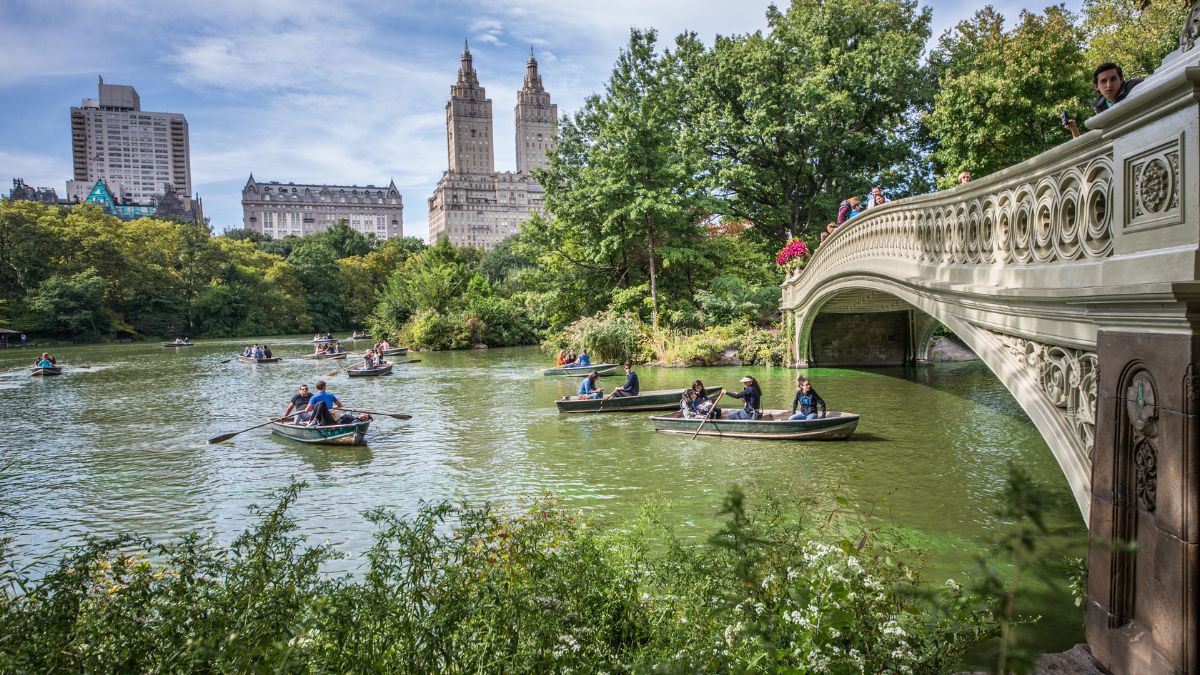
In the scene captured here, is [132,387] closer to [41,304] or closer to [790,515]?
[790,515]

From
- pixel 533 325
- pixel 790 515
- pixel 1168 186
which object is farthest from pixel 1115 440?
pixel 533 325

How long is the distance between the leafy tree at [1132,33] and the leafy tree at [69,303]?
6335 centimetres

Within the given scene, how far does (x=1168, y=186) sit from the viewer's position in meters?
4.01

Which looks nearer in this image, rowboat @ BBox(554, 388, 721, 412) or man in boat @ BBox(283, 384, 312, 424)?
man in boat @ BBox(283, 384, 312, 424)

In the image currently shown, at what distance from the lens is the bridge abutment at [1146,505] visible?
12.5 feet

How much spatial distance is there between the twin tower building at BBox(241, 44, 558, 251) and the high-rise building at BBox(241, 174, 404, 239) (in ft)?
0.74

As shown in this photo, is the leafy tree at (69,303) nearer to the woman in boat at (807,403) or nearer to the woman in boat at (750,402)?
the woman in boat at (750,402)

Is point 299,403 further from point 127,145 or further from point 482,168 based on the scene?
point 127,145

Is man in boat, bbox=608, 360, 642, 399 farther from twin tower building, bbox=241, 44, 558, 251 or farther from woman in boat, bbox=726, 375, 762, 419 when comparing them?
twin tower building, bbox=241, 44, 558, 251

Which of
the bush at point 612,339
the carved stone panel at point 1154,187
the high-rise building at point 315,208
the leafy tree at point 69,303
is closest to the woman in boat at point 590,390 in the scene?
the bush at point 612,339

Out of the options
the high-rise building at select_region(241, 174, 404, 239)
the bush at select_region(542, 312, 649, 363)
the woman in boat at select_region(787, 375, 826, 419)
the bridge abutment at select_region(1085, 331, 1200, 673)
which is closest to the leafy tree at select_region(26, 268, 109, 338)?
the bush at select_region(542, 312, 649, 363)

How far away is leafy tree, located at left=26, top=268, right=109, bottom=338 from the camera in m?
52.3

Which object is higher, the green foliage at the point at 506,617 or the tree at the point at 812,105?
the tree at the point at 812,105

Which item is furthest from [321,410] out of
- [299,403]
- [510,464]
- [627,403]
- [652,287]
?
[652,287]
